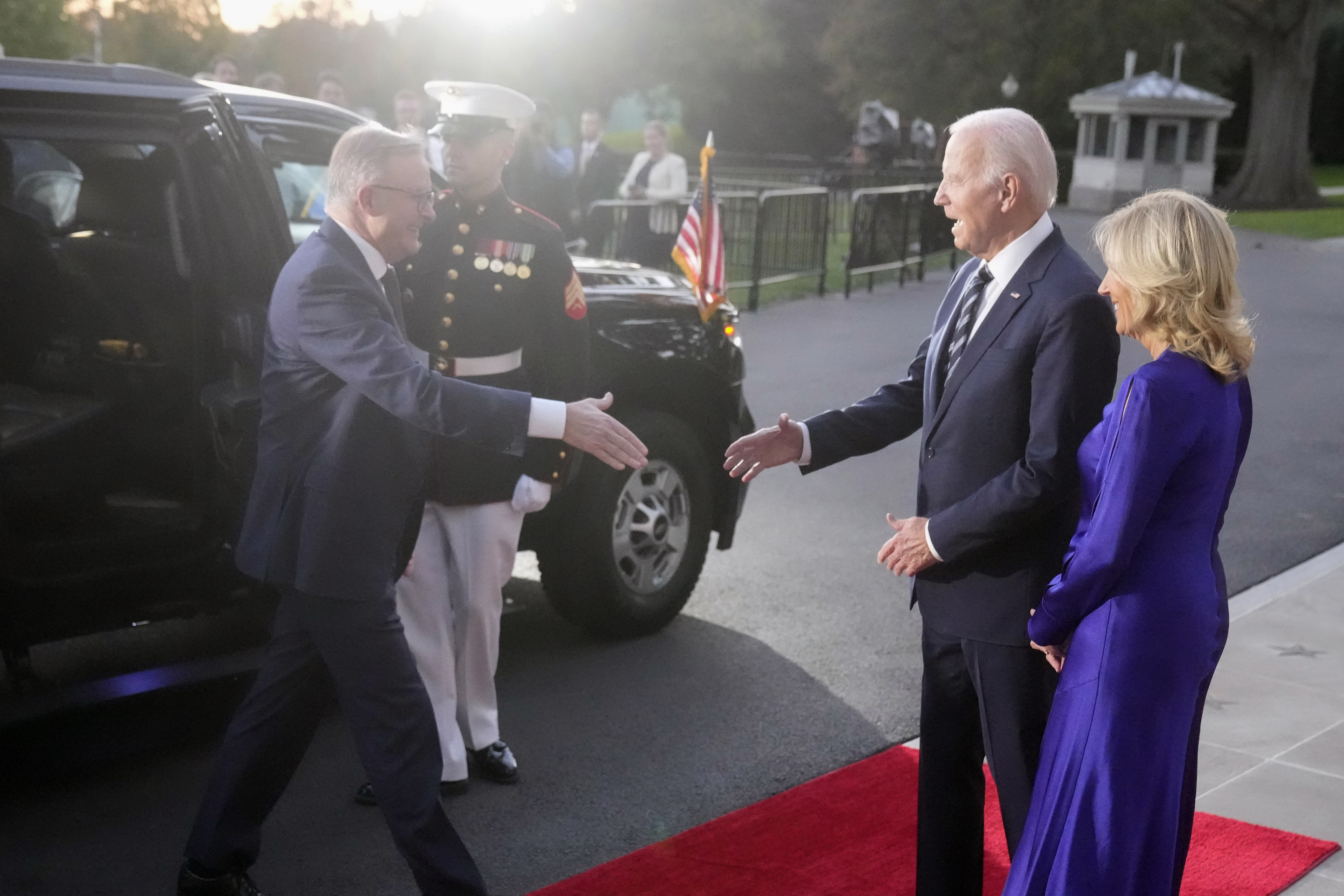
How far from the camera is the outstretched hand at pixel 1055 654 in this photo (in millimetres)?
3127

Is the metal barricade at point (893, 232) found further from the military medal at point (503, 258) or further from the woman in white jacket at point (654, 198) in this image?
the military medal at point (503, 258)

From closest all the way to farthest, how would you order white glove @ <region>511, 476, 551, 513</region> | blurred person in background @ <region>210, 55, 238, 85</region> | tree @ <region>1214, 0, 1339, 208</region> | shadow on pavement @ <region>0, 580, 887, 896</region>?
shadow on pavement @ <region>0, 580, 887, 896</region> → white glove @ <region>511, 476, 551, 513</region> → blurred person in background @ <region>210, 55, 238, 85</region> → tree @ <region>1214, 0, 1339, 208</region>

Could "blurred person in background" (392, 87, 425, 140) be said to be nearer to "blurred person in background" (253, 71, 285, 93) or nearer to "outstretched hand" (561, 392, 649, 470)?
"blurred person in background" (253, 71, 285, 93)

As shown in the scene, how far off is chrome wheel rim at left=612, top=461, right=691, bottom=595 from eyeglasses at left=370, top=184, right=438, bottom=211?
219cm

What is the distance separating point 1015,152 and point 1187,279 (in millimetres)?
485

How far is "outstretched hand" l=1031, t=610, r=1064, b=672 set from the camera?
313cm

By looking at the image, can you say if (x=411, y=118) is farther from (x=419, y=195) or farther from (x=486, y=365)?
(x=419, y=195)

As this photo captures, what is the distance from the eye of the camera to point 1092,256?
23609 millimetres

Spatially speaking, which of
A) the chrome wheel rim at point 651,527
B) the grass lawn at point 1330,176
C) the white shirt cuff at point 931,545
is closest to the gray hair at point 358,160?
the white shirt cuff at point 931,545

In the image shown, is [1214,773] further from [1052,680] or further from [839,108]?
[839,108]

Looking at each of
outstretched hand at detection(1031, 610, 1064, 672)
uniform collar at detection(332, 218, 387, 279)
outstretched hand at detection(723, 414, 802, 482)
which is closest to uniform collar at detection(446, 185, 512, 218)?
uniform collar at detection(332, 218, 387, 279)

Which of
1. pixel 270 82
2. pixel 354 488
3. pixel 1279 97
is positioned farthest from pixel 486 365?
pixel 1279 97

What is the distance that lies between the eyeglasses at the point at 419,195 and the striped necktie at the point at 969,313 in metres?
1.25

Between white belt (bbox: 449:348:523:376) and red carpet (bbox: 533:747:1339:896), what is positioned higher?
white belt (bbox: 449:348:523:376)
